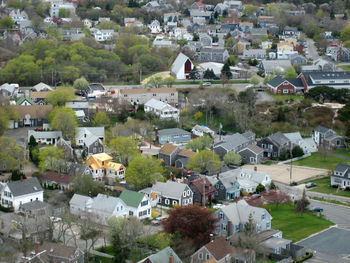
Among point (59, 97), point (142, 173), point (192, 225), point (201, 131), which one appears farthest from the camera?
point (59, 97)

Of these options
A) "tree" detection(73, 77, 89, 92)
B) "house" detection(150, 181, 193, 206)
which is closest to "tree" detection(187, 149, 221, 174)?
"house" detection(150, 181, 193, 206)

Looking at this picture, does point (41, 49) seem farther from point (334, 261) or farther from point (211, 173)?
point (334, 261)

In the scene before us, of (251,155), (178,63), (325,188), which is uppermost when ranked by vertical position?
(178,63)

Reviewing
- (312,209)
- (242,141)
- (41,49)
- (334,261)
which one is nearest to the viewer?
(334,261)

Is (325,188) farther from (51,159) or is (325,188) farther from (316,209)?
(51,159)

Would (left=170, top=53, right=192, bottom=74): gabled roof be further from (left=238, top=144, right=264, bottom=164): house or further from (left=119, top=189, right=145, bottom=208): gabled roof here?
(left=119, top=189, right=145, bottom=208): gabled roof

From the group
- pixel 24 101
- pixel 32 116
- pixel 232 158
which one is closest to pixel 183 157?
pixel 232 158

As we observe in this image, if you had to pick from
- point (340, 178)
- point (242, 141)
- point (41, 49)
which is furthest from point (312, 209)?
point (41, 49)
